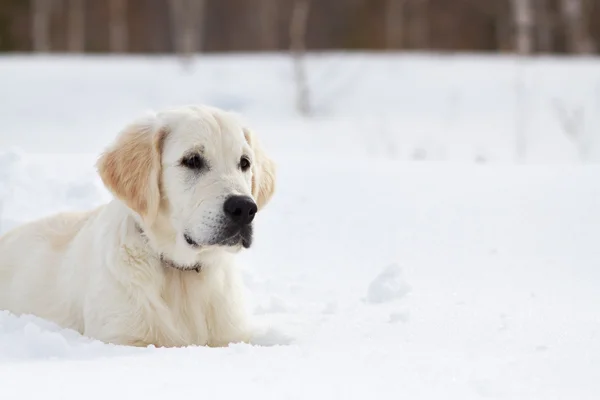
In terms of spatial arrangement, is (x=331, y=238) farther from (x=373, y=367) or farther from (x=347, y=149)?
(x=347, y=149)

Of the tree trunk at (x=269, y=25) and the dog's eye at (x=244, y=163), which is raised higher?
the tree trunk at (x=269, y=25)

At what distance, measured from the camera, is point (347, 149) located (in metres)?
12.8

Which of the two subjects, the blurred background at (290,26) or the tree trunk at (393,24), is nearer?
the tree trunk at (393,24)

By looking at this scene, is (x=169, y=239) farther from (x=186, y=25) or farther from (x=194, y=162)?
(x=186, y=25)

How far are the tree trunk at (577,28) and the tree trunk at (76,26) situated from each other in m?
13.0

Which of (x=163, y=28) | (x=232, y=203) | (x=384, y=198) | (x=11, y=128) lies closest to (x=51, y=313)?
(x=232, y=203)

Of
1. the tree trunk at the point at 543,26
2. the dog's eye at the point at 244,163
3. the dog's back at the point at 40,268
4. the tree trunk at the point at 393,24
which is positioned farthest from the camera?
the tree trunk at the point at 393,24

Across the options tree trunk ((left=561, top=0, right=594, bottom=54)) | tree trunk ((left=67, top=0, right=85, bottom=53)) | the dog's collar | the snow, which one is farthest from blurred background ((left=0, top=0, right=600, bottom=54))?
the dog's collar

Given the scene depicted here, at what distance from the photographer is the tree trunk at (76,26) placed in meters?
23.4

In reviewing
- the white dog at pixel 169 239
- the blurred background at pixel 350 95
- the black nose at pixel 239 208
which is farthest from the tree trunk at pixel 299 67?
the black nose at pixel 239 208

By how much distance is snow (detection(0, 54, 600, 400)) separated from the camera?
2.80 m

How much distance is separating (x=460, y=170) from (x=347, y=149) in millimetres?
5813

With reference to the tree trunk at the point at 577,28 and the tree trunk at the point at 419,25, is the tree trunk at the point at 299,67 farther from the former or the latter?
the tree trunk at the point at 419,25

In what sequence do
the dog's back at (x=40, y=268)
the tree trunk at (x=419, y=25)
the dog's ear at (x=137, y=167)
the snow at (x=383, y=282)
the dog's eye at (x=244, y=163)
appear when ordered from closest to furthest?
1. the snow at (x=383, y=282)
2. the dog's ear at (x=137, y=167)
3. the dog's eye at (x=244, y=163)
4. the dog's back at (x=40, y=268)
5. the tree trunk at (x=419, y=25)
